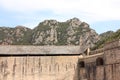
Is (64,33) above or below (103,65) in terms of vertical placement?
above

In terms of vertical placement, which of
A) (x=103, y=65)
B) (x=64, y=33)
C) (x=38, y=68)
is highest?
(x=64, y=33)

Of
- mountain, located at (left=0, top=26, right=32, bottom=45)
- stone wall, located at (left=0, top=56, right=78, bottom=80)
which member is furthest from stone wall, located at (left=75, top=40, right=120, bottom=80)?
mountain, located at (left=0, top=26, right=32, bottom=45)

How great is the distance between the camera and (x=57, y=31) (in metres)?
114

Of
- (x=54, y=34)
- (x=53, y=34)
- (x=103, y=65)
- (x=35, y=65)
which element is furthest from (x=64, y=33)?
(x=103, y=65)

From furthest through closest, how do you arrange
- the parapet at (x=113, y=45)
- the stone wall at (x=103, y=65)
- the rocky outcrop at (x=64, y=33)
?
the rocky outcrop at (x=64, y=33) → the stone wall at (x=103, y=65) → the parapet at (x=113, y=45)

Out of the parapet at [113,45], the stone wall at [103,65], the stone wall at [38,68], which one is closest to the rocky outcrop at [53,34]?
the stone wall at [38,68]

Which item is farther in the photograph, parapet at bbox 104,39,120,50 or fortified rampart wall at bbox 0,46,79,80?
fortified rampart wall at bbox 0,46,79,80

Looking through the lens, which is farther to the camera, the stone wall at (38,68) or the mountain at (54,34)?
the mountain at (54,34)

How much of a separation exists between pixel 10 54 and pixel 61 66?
821 cm

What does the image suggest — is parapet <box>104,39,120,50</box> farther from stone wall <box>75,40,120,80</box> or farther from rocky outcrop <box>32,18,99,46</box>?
rocky outcrop <box>32,18,99,46</box>

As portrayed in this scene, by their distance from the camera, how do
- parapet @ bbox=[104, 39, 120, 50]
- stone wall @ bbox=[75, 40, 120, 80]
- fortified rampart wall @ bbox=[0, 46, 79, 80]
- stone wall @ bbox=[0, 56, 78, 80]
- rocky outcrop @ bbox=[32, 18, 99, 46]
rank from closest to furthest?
parapet @ bbox=[104, 39, 120, 50] → stone wall @ bbox=[75, 40, 120, 80] → stone wall @ bbox=[0, 56, 78, 80] → fortified rampart wall @ bbox=[0, 46, 79, 80] → rocky outcrop @ bbox=[32, 18, 99, 46]

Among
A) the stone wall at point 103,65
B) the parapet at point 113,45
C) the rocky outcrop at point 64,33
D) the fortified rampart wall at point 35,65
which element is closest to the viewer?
the parapet at point 113,45

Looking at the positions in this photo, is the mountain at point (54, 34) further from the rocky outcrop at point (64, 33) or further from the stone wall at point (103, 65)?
the stone wall at point (103, 65)

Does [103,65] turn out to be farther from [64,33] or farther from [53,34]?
[64,33]
